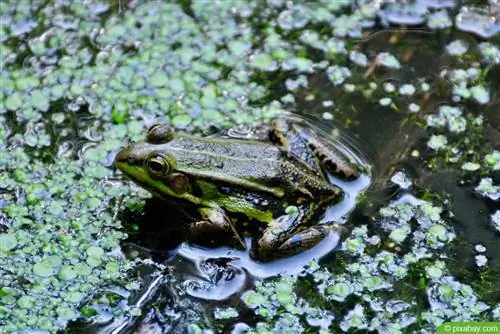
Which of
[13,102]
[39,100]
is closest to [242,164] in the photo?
[39,100]

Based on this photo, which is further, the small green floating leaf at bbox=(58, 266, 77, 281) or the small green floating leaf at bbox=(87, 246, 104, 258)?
the small green floating leaf at bbox=(87, 246, 104, 258)

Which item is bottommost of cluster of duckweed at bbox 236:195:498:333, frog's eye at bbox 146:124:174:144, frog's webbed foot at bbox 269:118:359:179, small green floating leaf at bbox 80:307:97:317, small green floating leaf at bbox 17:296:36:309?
cluster of duckweed at bbox 236:195:498:333

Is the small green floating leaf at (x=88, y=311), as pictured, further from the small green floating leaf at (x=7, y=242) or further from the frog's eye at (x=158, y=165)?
the frog's eye at (x=158, y=165)

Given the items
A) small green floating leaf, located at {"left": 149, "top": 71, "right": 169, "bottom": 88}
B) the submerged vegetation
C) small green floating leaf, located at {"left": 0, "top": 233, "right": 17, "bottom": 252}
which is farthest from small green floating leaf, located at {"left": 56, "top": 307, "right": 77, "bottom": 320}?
small green floating leaf, located at {"left": 149, "top": 71, "right": 169, "bottom": 88}

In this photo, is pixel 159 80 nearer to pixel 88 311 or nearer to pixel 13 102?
pixel 13 102

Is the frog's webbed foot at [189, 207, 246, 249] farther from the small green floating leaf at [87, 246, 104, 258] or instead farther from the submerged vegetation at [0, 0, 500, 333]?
the small green floating leaf at [87, 246, 104, 258]

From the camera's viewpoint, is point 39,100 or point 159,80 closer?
point 39,100

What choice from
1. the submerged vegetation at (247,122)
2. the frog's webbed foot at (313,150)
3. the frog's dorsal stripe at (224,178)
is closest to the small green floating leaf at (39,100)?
the submerged vegetation at (247,122)
